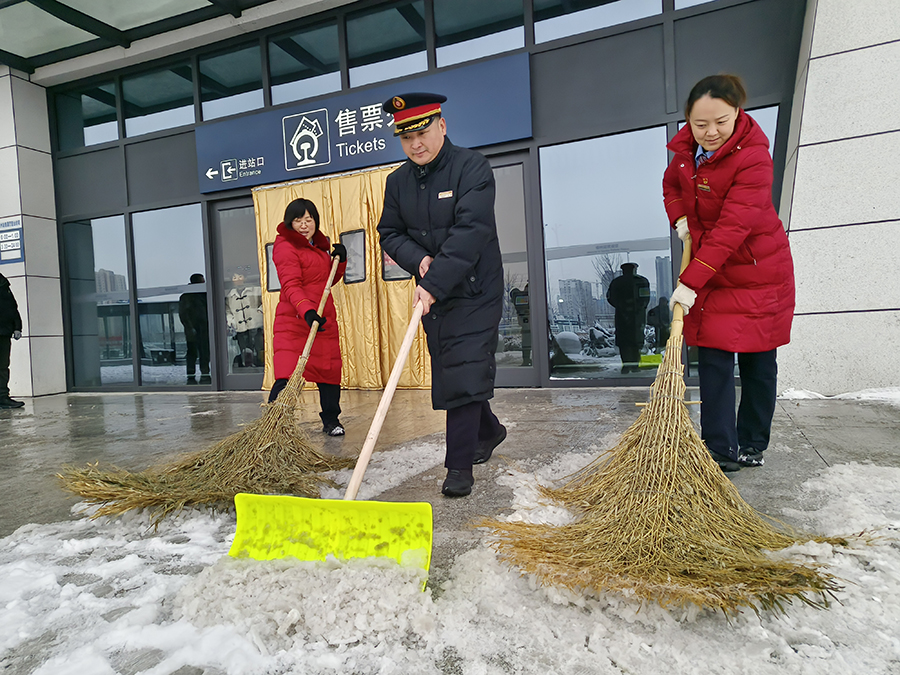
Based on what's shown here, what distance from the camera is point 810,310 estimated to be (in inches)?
177

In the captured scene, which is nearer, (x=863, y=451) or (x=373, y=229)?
(x=863, y=451)

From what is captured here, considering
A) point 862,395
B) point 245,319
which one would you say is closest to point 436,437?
point 862,395

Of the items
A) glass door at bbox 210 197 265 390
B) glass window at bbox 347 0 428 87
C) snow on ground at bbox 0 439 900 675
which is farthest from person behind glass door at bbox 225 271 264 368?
snow on ground at bbox 0 439 900 675

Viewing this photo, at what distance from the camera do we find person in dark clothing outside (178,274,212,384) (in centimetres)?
761

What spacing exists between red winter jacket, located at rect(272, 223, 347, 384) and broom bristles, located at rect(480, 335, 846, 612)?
2212mm

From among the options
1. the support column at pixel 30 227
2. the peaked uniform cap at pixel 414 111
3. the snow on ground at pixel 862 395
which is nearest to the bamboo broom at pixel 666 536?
the peaked uniform cap at pixel 414 111

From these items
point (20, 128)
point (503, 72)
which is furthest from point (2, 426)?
point (503, 72)

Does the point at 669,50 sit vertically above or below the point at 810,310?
above

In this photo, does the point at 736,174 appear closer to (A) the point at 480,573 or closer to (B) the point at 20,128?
(A) the point at 480,573

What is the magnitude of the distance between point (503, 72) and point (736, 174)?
4062mm

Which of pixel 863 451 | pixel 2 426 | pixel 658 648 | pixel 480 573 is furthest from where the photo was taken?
pixel 2 426

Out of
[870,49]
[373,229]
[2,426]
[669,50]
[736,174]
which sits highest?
[669,50]

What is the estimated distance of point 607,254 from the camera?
5.76 meters

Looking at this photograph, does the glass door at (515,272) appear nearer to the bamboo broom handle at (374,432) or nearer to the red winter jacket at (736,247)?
the red winter jacket at (736,247)
